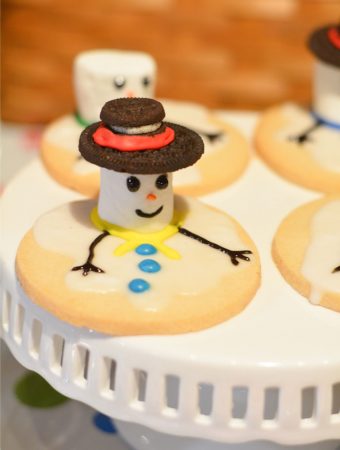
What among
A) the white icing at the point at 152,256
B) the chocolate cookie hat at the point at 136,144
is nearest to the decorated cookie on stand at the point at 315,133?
the white icing at the point at 152,256

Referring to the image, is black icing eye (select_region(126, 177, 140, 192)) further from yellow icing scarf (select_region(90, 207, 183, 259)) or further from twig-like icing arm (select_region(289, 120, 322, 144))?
twig-like icing arm (select_region(289, 120, 322, 144))

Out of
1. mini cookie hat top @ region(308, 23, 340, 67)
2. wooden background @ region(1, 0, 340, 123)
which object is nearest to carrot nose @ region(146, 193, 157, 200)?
mini cookie hat top @ region(308, 23, 340, 67)

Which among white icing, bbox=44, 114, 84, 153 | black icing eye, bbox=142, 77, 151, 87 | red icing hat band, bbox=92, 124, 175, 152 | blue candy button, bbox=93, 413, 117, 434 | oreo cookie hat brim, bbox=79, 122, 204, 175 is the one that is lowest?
blue candy button, bbox=93, 413, 117, 434

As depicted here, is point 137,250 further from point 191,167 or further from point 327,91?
point 327,91

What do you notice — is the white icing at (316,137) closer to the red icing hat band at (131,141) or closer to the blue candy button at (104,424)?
the red icing hat band at (131,141)

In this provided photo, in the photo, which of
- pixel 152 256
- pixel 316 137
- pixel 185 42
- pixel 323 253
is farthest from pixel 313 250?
pixel 185 42

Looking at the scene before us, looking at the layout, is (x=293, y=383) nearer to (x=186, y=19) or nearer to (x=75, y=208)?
(x=75, y=208)
